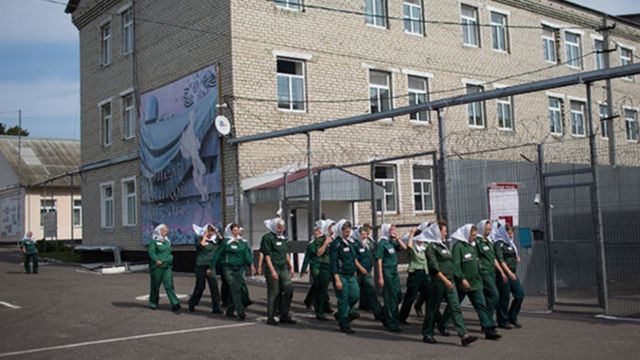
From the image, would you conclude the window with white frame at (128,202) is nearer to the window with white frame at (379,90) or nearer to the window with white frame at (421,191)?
the window with white frame at (379,90)

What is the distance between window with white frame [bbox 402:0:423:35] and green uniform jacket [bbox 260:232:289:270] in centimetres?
1502

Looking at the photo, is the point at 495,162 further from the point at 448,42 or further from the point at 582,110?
the point at 582,110

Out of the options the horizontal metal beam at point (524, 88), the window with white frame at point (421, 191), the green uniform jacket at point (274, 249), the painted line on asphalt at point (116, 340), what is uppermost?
the horizontal metal beam at point (524, 88)

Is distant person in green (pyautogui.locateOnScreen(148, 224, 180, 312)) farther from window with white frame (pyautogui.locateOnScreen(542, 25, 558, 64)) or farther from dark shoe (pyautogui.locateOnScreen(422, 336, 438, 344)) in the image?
window with white frame (pyautogui.locateOnScreen(542, 25, 558, 64))

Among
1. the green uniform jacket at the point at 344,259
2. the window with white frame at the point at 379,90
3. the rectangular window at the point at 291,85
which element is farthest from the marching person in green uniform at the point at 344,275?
the window with white frame at the point at 379,90

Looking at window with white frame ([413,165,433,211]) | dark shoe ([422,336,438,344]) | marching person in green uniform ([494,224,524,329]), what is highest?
window with white frame ([413,165,433,211])

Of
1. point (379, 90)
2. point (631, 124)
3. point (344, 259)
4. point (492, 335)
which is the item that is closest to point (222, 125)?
point (379, 90)

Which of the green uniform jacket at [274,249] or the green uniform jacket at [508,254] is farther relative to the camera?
the green uniform jacket at [274,249]

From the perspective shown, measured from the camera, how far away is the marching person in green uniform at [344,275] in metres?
10.8

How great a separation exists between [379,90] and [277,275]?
13450 mm

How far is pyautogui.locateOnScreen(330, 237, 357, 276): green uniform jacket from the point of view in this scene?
36.6 feet

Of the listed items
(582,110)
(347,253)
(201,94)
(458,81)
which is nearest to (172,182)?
(201,94)

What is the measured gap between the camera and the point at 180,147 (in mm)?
22781

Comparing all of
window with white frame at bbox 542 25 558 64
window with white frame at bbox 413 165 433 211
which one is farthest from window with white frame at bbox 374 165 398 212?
window with white frame at bbox 542 25 558 64
